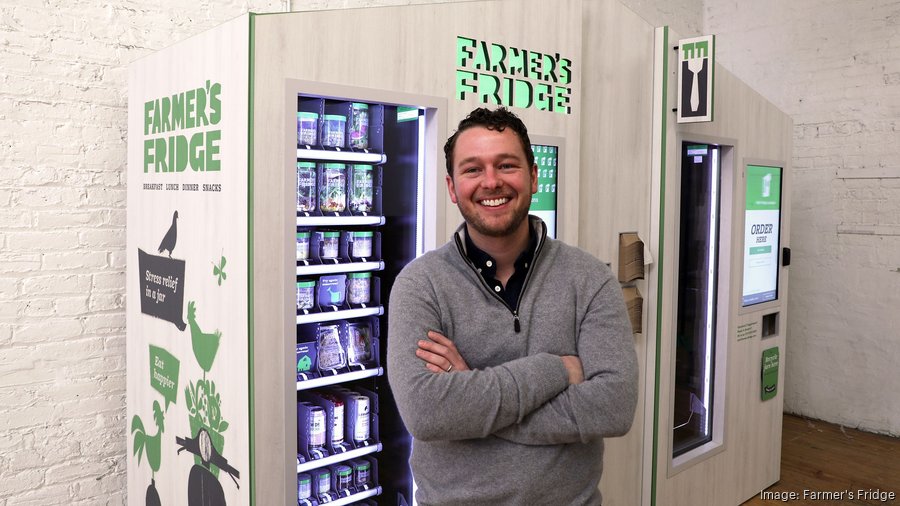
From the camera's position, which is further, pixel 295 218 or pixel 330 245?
pixel 330 245

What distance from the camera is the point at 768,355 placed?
14.9 feet

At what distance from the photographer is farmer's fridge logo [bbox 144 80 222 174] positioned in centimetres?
251

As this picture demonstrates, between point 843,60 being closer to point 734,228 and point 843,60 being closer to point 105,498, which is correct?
point 734,228

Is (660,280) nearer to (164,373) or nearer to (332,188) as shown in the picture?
(332,188)

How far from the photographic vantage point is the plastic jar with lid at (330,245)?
2.79 metres

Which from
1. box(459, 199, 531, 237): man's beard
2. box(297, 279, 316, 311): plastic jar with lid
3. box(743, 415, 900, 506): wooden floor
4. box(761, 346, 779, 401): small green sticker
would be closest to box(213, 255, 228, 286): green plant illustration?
box(297, 279, 316, 311): plastic jar with lid

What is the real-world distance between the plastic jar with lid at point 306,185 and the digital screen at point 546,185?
3.26ft

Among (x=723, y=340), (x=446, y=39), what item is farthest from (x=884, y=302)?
(x=446, y=39)

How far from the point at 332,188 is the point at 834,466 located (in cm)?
420

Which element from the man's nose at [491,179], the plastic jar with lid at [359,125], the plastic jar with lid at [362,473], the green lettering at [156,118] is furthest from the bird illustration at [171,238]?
the man's nose at [491,179]

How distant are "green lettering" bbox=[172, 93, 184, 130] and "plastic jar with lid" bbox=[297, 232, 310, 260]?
59 cm

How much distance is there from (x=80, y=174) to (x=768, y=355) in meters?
3.88

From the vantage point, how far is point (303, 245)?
2.75 metres

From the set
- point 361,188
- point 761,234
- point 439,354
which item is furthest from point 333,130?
point 761,234
